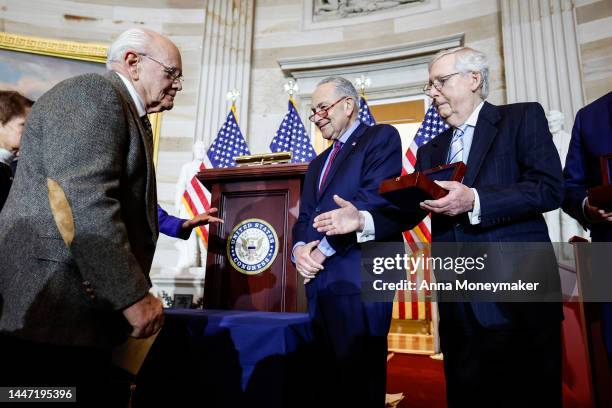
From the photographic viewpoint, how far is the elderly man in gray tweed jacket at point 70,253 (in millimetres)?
984

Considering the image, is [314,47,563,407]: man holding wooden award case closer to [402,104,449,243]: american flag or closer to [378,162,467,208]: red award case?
[378,162,467,208]: red award case

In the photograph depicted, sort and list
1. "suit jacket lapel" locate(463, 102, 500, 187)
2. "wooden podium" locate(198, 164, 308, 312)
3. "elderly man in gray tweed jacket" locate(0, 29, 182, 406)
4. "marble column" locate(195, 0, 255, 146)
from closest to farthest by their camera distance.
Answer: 1. "elderly man in gray tweed jacket" locate(0, 29, 182, 406)
2. "suit jacket lapel" locate(463, 102, 500, 187)
3. "wooden podium" locate(198, 164, 308, 312)
4. "marble column" locate(195, 0, 255, 146)

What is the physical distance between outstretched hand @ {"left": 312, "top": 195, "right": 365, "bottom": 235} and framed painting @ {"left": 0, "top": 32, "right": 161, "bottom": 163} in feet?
16.7

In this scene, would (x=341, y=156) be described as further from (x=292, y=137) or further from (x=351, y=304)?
(x=292, y=137)

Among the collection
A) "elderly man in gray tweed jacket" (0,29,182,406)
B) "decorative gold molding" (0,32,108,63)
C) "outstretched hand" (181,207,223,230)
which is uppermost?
"decorative gold molding" (0,32,108,63)

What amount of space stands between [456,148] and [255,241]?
115 cm

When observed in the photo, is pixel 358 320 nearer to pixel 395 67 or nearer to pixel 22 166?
pixel 22 166

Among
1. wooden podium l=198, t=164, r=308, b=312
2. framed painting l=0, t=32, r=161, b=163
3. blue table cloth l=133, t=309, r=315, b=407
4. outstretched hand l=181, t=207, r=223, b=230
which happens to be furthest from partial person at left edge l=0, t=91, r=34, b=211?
framed painting l=0, t=32, r=161, b=163

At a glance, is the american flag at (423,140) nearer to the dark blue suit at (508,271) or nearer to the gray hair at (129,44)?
the dark blue suit at (508,271)

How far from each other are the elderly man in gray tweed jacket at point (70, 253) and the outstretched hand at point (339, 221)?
0.69m

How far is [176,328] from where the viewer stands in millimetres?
1580

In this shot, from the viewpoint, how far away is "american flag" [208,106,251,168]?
5.04 m

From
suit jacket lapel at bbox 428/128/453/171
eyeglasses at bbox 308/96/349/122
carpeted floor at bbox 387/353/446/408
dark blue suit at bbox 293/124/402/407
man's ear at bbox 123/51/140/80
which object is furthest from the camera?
carpeted floor at bbox 387/353/446/408

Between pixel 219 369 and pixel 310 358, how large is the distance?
382mm
